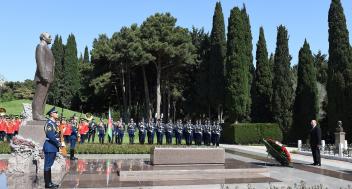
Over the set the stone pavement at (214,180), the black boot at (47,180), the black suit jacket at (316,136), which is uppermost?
the black suit jacket at (316,136)

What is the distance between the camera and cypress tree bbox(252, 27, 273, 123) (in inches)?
1329

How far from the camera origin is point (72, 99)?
204 feet

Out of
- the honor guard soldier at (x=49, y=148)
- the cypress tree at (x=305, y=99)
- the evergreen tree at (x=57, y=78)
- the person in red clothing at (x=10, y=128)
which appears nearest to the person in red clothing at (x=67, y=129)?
the person in red clothing at (x=10, y=128)

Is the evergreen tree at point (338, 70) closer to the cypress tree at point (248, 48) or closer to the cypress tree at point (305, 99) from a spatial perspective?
the cypress tree at point (305, 99)

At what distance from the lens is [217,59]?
125 feet

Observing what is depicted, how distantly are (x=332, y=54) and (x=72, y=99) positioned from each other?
146ft

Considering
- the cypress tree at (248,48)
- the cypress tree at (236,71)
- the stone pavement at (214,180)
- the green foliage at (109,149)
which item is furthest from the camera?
the cypress tree at (248,48)

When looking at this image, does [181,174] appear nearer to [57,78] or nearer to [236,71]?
[236,71]

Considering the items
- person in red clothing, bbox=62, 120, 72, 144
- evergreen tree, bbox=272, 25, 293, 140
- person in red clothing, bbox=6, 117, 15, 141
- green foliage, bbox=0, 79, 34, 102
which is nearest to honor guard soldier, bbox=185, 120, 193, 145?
person in red clothing, bbox=62, 120, 72, 144

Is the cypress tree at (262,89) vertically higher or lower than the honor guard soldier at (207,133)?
higher

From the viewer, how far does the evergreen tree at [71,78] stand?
6188 centimetres

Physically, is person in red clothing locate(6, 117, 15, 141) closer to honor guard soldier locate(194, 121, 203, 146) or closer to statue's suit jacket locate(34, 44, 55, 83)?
honor guard soldier locate(194, 121, 203, 146)

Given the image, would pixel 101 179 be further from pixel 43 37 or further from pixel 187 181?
pixel 43 37

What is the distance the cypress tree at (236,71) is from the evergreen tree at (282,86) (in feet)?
8.00
